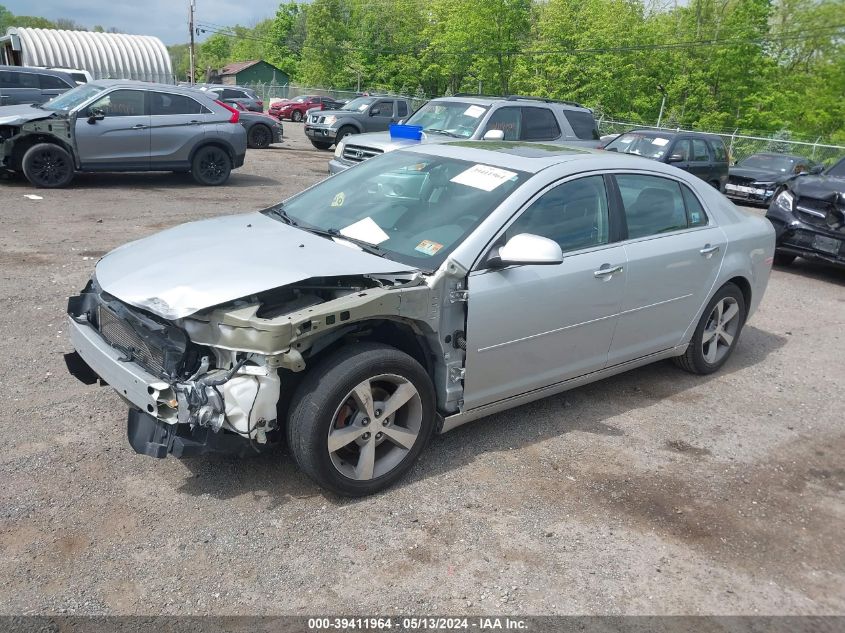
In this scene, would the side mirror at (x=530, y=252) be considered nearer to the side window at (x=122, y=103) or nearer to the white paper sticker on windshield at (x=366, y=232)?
the white paper sticker on windshield at (x=366, y=232)

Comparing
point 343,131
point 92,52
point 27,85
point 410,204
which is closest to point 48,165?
point 27,85

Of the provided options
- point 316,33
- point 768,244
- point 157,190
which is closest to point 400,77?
point 316,33

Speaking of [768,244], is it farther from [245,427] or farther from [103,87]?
A: [103,87]

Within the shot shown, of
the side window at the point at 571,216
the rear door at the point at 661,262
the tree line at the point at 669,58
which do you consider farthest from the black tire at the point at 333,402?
the tree line at the point at 669,58

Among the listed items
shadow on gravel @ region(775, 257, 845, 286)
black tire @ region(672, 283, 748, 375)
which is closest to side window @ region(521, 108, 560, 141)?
shadow on gravel @ region(775, 257, 845, 286)

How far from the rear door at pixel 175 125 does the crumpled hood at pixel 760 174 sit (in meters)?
12.4

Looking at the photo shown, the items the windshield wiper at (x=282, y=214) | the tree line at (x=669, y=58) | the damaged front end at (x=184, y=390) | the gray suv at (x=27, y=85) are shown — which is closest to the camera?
the damaged front end at (x=184, y=390)

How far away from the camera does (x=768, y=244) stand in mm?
5699

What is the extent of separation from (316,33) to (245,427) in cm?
6482

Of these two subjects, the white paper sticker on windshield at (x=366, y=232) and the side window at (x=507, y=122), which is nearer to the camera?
the white paper sticker on windshield at (x=366, y=232)

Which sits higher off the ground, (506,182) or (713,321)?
(506,182)

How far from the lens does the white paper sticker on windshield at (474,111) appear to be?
11488 millimetres

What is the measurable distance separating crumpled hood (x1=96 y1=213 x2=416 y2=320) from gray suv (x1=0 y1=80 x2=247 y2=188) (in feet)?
27.7

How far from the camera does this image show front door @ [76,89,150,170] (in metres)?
11.4
